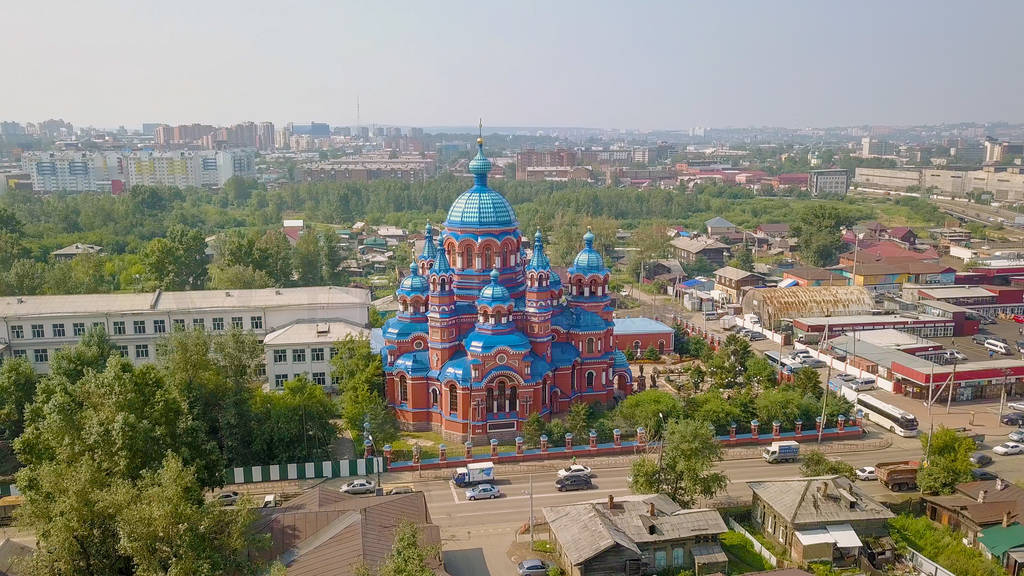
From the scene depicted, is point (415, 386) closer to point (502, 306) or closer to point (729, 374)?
point (502, 306)

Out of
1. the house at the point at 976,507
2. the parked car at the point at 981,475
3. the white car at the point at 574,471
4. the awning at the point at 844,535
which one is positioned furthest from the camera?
the white car at the point at 574,471

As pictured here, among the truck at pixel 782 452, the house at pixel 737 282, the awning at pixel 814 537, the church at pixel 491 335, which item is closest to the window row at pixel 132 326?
the church at pixel 491 335

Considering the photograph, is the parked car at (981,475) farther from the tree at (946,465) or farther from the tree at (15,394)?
the tree at (15,394)

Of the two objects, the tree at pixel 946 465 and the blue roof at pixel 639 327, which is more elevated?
the blue roof at pixel 639 327

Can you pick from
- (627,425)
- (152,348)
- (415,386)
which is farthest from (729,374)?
(152,348)

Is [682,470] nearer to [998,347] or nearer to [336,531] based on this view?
[336,531]

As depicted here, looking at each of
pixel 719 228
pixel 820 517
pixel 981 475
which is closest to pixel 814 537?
pixel 820 517
